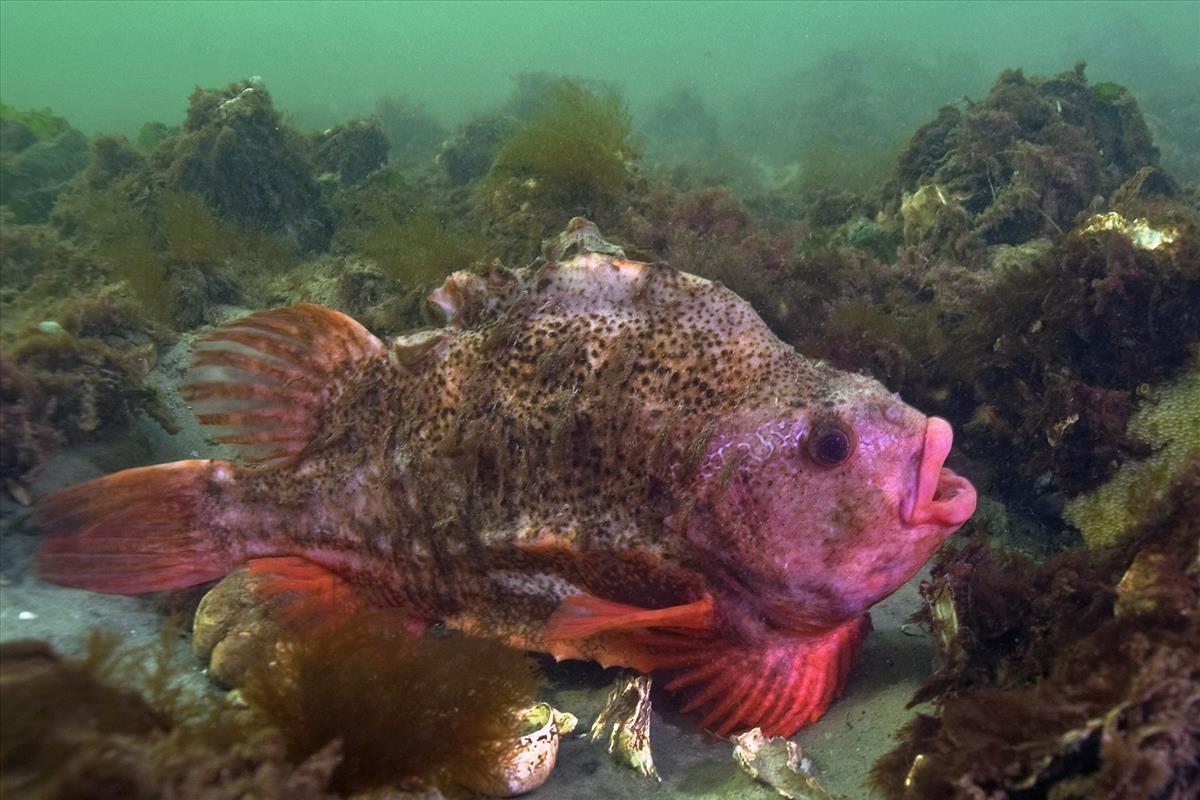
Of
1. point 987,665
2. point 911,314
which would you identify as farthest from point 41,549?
point 911,314

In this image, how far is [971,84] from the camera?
104 feet

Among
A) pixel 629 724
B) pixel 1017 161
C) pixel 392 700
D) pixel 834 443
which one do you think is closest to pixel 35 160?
pixel 392 700

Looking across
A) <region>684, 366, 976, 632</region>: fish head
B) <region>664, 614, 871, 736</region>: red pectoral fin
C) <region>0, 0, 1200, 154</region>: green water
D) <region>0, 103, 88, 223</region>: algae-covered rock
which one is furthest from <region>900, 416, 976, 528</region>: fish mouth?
<region>0, 0, 1200, 154</region>: green water

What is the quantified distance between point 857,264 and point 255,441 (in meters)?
4.56

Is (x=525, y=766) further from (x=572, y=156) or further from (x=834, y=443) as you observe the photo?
(x=572, y=156)

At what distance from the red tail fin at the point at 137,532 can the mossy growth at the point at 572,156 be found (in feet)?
12.5

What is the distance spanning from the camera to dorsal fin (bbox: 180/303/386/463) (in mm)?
3203

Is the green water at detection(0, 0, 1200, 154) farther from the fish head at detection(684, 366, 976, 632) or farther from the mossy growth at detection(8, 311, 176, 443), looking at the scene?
the mossy growth at detection(8, 311, 176, 443)

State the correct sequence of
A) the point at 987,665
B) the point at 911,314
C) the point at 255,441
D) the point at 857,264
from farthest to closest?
the point at 857,264 → the point at 911,314 → the point at 255,441 → the point at 987,665

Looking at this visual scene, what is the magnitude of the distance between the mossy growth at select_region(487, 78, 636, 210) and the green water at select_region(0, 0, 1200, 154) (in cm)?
2136

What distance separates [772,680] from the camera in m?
2.60

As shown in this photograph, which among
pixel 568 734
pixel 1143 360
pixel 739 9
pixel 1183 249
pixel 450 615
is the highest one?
→ pixel 739 9

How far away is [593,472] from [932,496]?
1.21 m

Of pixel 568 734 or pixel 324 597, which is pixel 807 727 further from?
pixel 324 597
